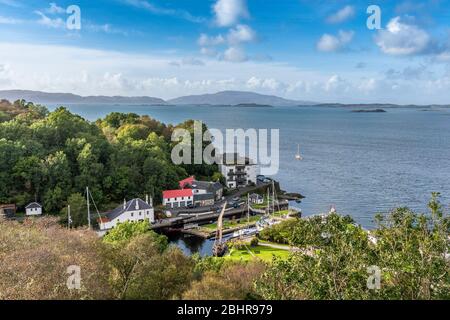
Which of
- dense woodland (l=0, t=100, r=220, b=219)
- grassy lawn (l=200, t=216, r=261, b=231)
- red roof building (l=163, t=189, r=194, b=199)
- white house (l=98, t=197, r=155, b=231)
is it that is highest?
dense woodland (l=0, t=100, r=220, b=219)

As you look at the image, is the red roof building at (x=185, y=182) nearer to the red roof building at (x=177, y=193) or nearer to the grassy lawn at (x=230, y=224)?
the red roof building at (x=177, y=193)

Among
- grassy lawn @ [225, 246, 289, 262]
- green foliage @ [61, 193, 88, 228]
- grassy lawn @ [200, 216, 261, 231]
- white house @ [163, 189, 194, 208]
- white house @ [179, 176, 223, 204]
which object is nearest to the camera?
grassy lawn @ [225, 246, 289, 262]

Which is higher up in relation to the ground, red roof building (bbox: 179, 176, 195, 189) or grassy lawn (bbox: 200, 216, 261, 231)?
red roof building (bbox: 179, 176, 195, 189)

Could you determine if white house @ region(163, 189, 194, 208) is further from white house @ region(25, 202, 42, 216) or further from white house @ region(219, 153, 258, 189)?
white house @ region(25, 202, 42, 216)

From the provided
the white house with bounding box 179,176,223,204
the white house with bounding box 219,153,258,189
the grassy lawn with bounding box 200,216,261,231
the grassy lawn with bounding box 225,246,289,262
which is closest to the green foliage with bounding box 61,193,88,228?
the grassy lawn with bounding box 200,216,261,231

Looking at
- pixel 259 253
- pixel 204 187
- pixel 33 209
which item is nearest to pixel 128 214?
pixel 33 209
